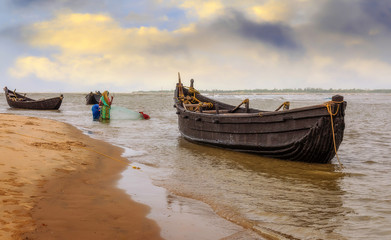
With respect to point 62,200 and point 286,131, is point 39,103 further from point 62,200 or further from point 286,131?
point 62,200

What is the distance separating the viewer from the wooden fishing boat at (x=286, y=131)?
7.64 m

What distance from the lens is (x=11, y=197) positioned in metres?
3.97

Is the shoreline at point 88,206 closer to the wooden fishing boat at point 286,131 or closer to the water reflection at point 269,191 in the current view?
the water reflection at point 269,191

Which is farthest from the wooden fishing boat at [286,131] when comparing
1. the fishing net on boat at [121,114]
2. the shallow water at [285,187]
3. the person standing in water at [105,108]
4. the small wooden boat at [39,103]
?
the small wooden boat at [39,103]

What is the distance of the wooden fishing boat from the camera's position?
301 inches

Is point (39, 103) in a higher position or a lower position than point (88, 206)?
higher

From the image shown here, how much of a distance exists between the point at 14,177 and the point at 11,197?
1013mm

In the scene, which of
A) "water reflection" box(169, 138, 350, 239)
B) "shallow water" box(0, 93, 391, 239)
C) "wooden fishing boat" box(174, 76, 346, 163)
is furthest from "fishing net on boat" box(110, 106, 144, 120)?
"water reflection" box(169, 138, 350, 239)

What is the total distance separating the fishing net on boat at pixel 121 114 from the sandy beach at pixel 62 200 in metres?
13.3

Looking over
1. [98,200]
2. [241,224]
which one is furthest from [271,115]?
[98,200]

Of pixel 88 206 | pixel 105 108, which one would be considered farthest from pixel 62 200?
pixel 105 108

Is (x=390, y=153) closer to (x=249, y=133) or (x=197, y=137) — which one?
(x=249, y=133)

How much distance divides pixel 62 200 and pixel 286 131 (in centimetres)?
597

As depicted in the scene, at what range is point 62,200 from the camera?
4328mm
